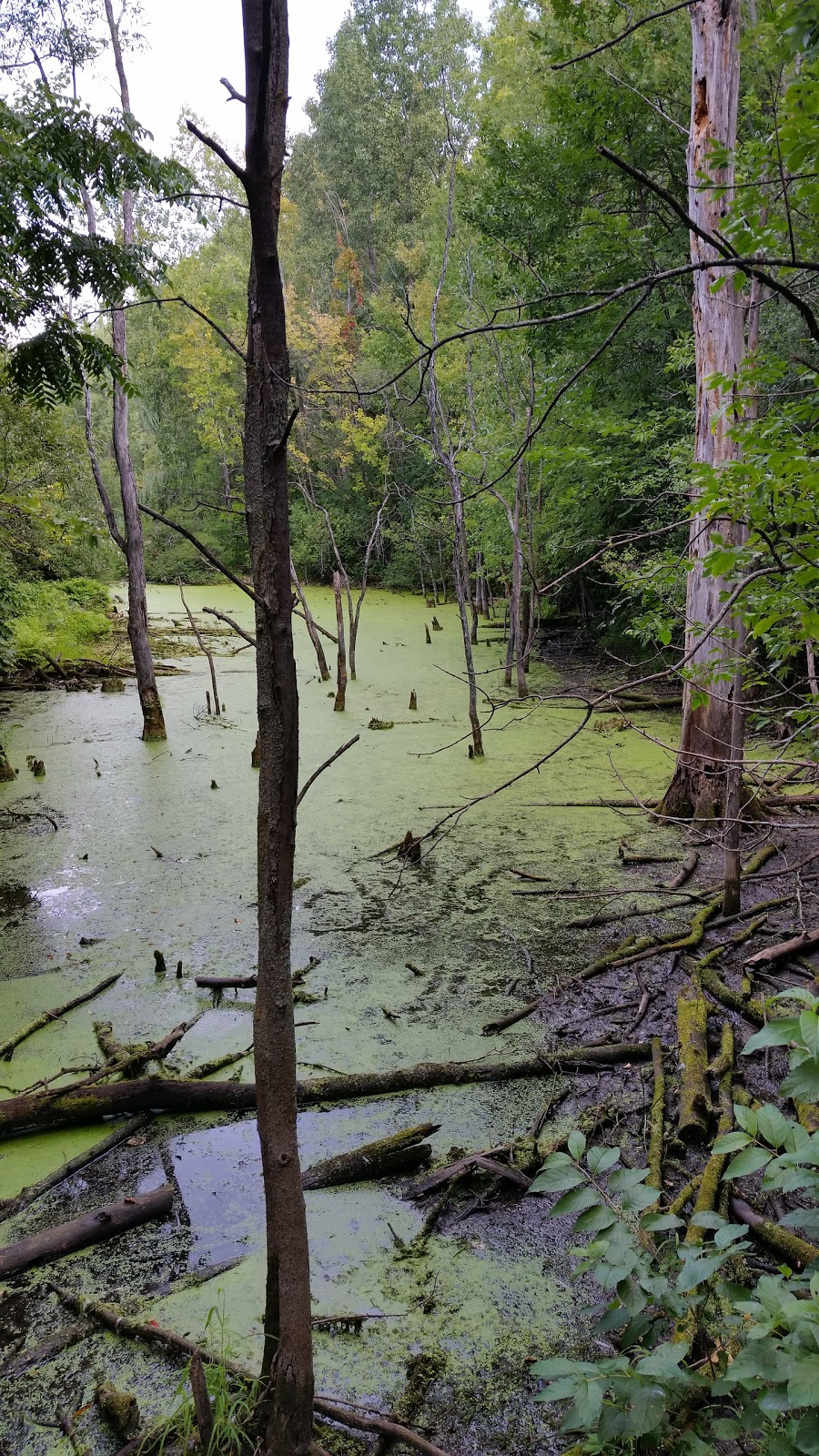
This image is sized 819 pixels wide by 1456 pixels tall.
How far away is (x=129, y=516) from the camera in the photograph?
673 cm

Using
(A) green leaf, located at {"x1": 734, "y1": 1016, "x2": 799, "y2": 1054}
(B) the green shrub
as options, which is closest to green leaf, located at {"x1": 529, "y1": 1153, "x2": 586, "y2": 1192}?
(A) green leaf, located at {"x1": 734, "y1": 1016, "x2": 799, "y2": 1054}

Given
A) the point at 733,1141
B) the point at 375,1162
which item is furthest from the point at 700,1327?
the point at 375,1162

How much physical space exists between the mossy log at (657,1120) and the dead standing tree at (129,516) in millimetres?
4890

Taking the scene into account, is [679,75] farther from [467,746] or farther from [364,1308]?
[364,1308]

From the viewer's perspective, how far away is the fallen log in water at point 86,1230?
1902mm

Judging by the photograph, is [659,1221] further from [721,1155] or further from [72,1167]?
[72,1167]

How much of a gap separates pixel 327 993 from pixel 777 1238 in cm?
178

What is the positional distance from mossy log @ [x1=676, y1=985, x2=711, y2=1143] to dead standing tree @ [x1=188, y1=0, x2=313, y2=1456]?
1245mm

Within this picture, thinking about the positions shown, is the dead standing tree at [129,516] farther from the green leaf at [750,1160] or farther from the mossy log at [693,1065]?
the green leaf at [750,1160]

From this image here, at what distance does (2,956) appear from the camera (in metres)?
3.49

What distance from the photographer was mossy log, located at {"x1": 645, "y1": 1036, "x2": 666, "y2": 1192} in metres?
2.00

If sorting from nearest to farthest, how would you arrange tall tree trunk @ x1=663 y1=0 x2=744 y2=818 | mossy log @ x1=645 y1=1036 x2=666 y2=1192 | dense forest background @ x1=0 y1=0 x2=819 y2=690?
1. mossy log @ x1=645 y1=1036 x2=666 y2=1192
2. dense forest background @ x1=0 y1=0 x2=819 y2=690
3. tall tree trunk @ x1=663 y1=0 x2=744 y2=818

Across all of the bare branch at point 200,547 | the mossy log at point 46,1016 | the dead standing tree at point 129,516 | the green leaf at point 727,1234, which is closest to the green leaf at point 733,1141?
the green leaf at point 727,1234

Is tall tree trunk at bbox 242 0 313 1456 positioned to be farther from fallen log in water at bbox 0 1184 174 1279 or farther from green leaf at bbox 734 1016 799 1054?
fallen log in water at bbox 0 1184 174 1279
